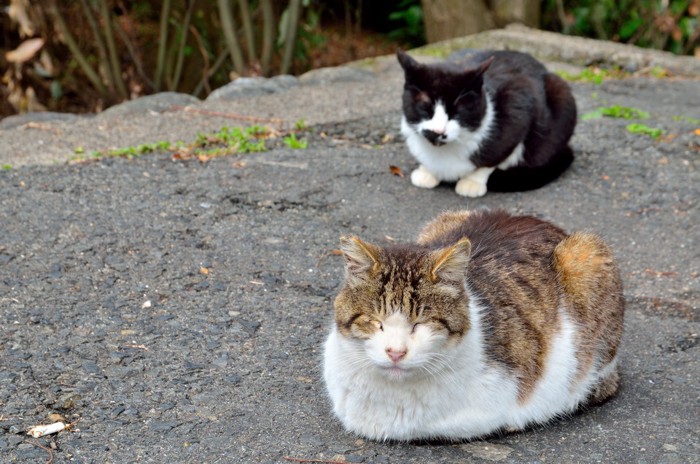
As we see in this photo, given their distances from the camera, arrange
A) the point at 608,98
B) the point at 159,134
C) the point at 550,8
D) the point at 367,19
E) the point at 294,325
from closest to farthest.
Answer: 1. the point at 294,325
2. the point at 159,134
3. the point at 608,98
4. the point at 550,8
5. the point at 367,19

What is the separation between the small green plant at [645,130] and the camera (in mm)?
6859

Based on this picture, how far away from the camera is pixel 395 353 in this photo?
2.97 metres

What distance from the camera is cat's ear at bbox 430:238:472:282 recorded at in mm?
3078

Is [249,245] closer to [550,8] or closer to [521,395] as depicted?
[521,395]

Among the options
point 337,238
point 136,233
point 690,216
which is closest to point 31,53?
point 136,233

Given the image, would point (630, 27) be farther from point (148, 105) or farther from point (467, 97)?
point (467, 97)

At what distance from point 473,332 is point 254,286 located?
1724 millimetres

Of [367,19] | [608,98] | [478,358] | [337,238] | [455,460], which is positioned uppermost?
[478,358]

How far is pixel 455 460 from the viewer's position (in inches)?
128

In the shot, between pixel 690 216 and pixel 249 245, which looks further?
pixel 690 216

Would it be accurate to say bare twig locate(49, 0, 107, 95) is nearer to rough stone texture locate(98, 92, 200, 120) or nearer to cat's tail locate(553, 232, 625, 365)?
rough stone texture locate(98, 92, 200, 120)

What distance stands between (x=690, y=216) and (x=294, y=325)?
9.24 feet

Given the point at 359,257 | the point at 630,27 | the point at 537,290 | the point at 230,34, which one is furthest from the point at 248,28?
the point at 359,257

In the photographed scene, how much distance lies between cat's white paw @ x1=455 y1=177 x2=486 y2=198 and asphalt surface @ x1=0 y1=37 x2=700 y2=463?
0.06 metres
